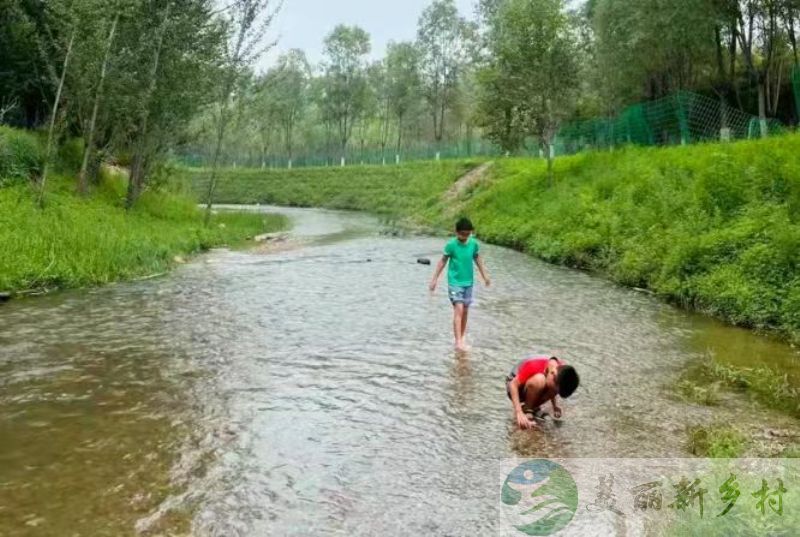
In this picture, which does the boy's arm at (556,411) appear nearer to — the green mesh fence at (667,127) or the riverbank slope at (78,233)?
the riverbank slope at (78,233)

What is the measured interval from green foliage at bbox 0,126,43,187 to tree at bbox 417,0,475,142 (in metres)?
50.3

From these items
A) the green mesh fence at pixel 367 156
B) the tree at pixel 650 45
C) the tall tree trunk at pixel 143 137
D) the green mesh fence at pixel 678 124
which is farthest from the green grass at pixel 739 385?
the green mesh fence at pixel 367 156

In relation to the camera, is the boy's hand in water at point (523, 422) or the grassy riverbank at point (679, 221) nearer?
the boy's hand in water at point (523, 422)

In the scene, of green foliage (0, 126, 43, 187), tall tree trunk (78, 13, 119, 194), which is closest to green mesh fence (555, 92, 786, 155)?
tall tree trunk (78, 13, 119, 194)

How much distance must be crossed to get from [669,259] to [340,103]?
66.9 meters

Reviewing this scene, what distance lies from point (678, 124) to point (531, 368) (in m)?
22.9

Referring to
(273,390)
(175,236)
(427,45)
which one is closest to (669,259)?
(273,390)

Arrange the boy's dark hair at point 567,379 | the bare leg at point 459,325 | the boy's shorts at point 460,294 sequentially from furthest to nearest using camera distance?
the bare leg at point 459,325, the boy's shorts at point 460,294, the boy's dark hair at point 567,379

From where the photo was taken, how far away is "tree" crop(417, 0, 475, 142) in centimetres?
6744

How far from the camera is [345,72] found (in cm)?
7581

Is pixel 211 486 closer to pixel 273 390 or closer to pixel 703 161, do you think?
pixel 273 390

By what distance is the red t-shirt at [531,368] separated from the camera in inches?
270

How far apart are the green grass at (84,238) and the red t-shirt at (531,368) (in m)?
11.3

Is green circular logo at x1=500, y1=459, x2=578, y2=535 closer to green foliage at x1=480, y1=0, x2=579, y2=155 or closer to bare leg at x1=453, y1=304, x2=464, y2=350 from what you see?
bare leg at x1=453, y1=304, x2=464, y2=350
